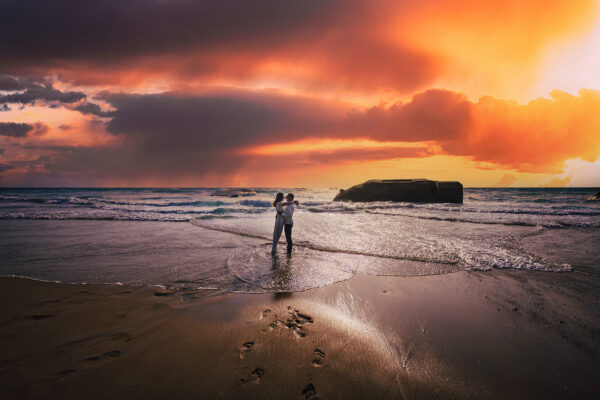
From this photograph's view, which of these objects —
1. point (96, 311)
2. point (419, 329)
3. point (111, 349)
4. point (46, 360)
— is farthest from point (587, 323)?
point (96, 311)

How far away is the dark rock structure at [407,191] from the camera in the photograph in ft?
111

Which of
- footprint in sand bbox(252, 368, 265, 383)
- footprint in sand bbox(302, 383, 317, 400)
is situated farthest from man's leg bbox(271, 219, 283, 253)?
footprint in sand bbox(302, 383, 317, 400)

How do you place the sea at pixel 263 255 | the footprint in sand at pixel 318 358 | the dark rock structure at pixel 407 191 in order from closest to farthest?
the footprint in sand at pixel 318 358
the sea at pixel 263 255
the dark rock structure at pixel 407 191

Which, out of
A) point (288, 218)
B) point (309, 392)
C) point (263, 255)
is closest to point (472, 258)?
point (288, 218)

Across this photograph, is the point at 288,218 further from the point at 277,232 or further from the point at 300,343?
the point at 300,343

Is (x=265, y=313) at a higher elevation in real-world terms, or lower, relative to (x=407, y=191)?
lower

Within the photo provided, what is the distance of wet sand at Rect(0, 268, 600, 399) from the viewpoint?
104 inches

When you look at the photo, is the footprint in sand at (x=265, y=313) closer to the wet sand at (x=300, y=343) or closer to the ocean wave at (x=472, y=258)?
the wet sand at (x=300, y=343)

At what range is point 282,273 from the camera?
21.4 feet

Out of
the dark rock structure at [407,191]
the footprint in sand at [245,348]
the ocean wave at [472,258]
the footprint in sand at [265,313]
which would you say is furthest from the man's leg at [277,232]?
the dark rock structure at [407,191]

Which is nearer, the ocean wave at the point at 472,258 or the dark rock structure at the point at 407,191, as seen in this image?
the ocean wave at the point at 472,258

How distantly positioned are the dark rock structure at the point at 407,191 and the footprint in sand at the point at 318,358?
35330 mm

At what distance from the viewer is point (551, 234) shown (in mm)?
12305

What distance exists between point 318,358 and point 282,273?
11.4ft
